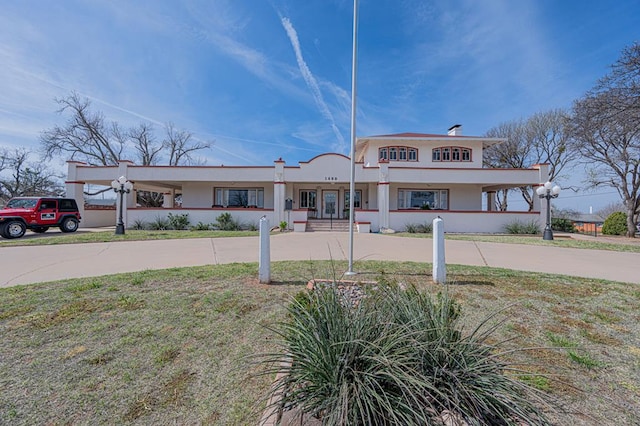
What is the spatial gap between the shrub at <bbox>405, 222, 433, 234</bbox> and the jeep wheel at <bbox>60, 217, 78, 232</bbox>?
19340 mm

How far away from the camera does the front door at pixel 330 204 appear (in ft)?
70.8

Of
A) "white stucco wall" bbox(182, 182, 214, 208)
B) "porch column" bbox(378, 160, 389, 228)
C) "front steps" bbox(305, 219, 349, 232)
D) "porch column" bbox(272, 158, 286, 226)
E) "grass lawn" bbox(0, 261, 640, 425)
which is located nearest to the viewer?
"grass lawn" bbox(0, 261, 640, 425)

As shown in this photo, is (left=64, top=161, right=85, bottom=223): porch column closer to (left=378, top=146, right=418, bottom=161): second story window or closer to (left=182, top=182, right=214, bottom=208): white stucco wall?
(left=182, top=182, right=214, bottom=208): white stucco wall

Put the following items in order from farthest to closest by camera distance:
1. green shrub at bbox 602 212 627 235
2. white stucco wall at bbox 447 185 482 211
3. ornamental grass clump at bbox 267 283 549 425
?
white stucco wall at bbox 447 185 482 211 < green shrub at bbox 602 212 627 235 < ornamental grass clump at bbox 267 283 549 425

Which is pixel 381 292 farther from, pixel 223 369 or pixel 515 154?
pixel 515 154

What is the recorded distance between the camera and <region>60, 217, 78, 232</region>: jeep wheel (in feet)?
51.7

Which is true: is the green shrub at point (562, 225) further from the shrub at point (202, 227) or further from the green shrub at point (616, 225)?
the shrub at point (202, 227)

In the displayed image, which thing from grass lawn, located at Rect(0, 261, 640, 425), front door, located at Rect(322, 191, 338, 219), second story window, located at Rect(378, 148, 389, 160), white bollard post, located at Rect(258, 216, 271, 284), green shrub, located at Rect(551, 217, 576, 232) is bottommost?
grass lawn, located at Rect(0, 261, 640, 425)

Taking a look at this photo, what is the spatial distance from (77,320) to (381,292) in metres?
3.81

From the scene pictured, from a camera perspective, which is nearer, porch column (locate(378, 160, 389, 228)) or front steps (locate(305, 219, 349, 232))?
front steps (locate(305, 219, 349, 232))

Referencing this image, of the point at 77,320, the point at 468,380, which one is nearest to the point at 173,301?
the point at 77,320

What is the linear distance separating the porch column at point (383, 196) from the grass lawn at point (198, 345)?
40.8 feet

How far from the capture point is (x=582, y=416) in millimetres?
2098

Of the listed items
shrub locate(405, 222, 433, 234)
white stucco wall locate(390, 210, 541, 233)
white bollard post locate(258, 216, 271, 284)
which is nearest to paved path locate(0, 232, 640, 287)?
white bollard post locate(258, 216, 271, 284)
